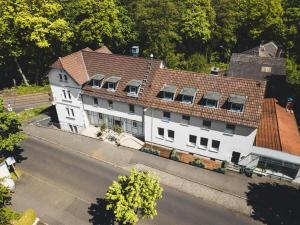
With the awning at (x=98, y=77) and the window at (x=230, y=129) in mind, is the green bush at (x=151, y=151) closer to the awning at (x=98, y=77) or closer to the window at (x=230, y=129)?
the window at (x=230, y=129)

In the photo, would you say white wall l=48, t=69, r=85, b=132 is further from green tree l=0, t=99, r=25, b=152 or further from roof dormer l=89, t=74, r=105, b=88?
green tree l=0, t=99, r=25, b=152

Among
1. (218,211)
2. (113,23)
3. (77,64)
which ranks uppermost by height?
(113,23)

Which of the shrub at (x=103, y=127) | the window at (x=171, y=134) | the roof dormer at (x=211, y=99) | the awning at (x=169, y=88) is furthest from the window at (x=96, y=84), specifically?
the roof dormer at (x=211, y=99)

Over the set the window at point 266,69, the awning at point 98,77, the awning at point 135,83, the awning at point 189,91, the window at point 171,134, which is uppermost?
the awning at point 98,77

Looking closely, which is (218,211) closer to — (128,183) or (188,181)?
(188,181)

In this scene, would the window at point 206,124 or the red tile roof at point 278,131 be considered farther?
the window at point 206,124

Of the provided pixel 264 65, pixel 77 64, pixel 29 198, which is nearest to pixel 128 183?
pixel 29 198
